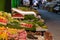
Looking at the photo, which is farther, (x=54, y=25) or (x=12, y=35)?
(x=54, y=25)

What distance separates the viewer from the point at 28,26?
5.27 metres

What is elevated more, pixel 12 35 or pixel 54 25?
pixel 12 35

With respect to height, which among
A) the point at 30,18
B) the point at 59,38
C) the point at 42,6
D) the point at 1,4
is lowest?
the point at 42,6

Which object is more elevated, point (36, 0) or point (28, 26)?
point (28, 26)

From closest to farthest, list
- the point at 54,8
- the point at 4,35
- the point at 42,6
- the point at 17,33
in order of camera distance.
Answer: the point at 4,35 < the point at 17,33 < the point at 54,8 < the point at 42,6

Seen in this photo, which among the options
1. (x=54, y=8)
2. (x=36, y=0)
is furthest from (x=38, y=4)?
(x=54, y=8)

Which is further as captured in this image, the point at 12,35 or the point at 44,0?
the point at 44,0

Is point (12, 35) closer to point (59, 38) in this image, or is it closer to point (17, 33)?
point (17, 33)

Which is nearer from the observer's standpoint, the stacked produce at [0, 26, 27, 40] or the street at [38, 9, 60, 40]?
the stacked produce at [0, 26, 27, 40]

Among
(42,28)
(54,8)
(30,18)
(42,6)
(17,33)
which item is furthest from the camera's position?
(42,6)

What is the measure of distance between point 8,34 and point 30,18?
3.92m

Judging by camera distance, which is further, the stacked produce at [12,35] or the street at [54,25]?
the street at [54,25]

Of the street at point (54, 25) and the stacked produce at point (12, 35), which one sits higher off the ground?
the stacked produce at point (12, 35)

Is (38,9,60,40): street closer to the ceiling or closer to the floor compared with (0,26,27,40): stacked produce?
closer to the floor
